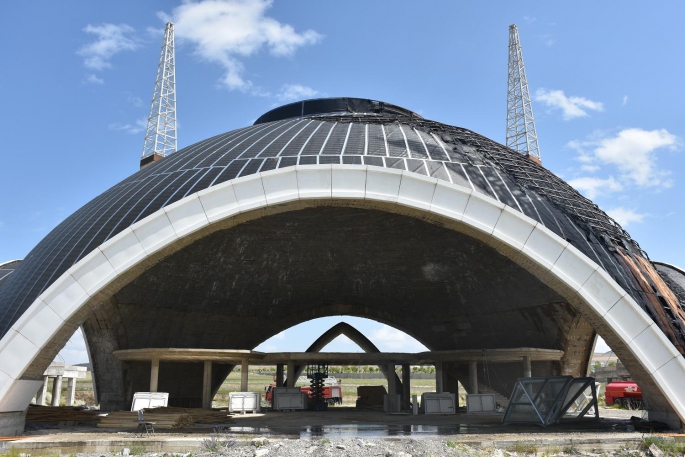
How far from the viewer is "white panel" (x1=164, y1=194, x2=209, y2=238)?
1975 centimetres

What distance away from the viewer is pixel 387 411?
34.2m

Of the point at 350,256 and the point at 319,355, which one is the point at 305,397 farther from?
the point at 350,256

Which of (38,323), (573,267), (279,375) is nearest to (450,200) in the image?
(573,267)

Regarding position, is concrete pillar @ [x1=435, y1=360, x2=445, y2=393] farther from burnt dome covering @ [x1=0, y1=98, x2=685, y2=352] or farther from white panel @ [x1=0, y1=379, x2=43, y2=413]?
white panel @ [x1=0, y1=379, x2=43, y2=413]

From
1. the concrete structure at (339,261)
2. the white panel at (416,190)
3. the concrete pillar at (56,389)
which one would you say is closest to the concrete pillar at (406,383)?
the concrete structure at (339,261)

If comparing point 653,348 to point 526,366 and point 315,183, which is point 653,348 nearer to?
point 315,183

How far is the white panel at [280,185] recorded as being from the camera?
20.4 m

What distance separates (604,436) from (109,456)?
539 inches

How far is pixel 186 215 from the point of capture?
19.9 metres

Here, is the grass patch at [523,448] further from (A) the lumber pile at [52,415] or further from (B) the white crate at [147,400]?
(B) the white crate at [147,400]

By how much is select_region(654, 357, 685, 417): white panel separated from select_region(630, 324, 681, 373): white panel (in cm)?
16

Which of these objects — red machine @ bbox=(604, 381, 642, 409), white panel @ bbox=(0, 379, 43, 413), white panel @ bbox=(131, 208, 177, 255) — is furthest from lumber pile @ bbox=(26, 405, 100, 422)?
red machine @ bbox=(604, 381, 642, 409)

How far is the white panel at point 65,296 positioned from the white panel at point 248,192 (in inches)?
226

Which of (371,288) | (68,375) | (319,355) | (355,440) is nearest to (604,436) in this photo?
(355,440)
